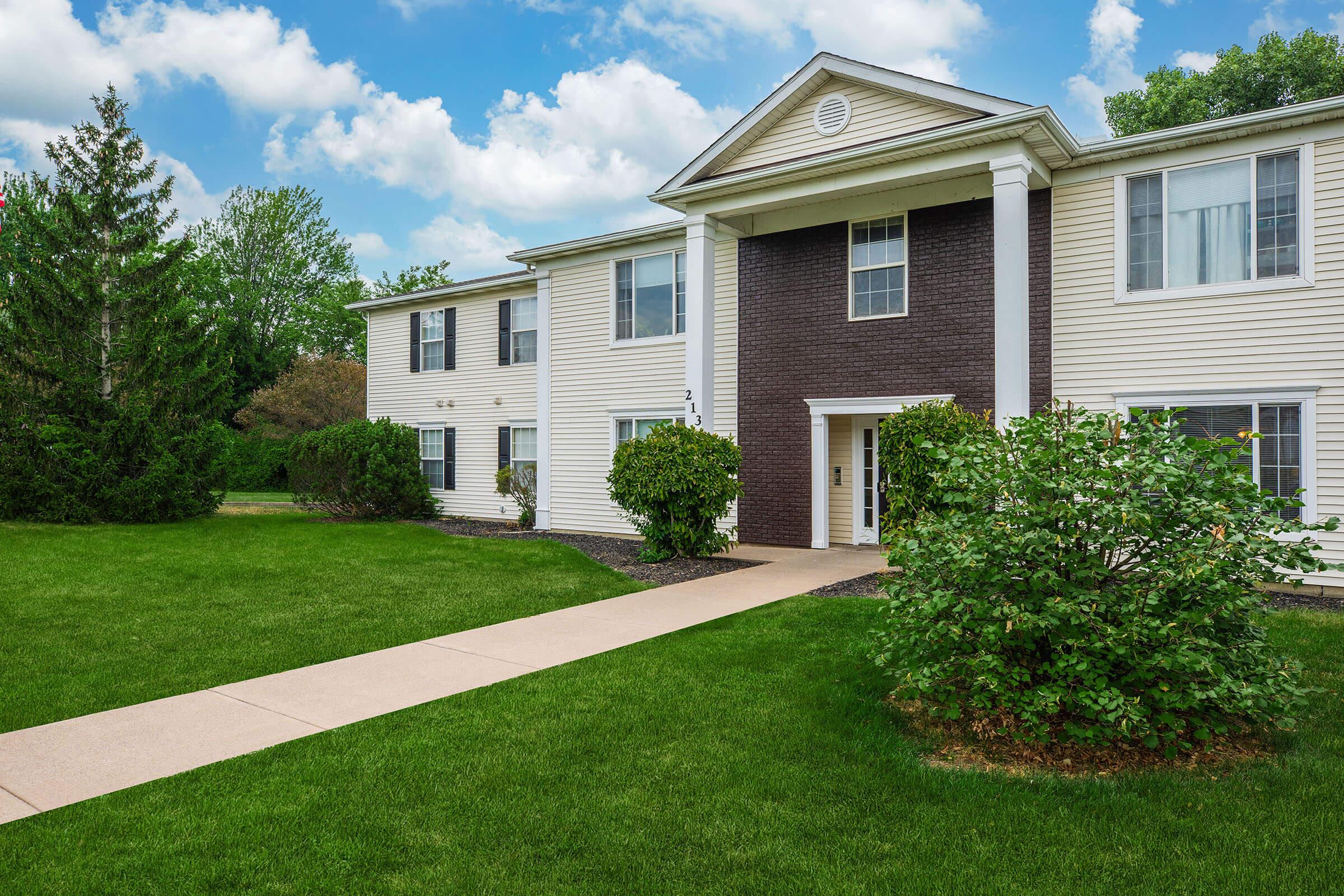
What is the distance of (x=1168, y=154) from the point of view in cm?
1042

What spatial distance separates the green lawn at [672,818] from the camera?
10.2 feet

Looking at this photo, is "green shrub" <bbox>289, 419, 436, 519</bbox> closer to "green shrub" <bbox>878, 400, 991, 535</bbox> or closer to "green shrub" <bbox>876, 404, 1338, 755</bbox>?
"green shrub" <bbox>878, 400, 991, 535</bbox>

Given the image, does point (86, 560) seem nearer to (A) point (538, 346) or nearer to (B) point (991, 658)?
(A) point (538, 346)

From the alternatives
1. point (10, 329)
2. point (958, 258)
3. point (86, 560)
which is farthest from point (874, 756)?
point (10, 329)

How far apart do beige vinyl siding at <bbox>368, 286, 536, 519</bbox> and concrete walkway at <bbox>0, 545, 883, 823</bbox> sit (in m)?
9.58

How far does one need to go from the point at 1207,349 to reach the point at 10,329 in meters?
19.3

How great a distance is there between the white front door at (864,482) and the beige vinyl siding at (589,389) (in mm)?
3484

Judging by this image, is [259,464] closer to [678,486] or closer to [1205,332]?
[678,486]

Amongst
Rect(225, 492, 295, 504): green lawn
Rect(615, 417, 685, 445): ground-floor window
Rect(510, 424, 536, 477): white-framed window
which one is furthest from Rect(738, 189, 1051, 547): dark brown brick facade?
Rect(225, 492, 295, 504): green lawn

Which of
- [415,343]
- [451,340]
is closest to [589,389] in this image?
[451,340]

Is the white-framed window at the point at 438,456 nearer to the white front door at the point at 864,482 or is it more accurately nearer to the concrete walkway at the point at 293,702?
the white front door at the point at 864,482

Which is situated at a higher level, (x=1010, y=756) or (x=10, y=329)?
(x=10, y=329)

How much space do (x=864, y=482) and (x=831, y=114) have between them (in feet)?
18.7

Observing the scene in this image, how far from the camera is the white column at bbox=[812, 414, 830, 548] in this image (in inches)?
513
